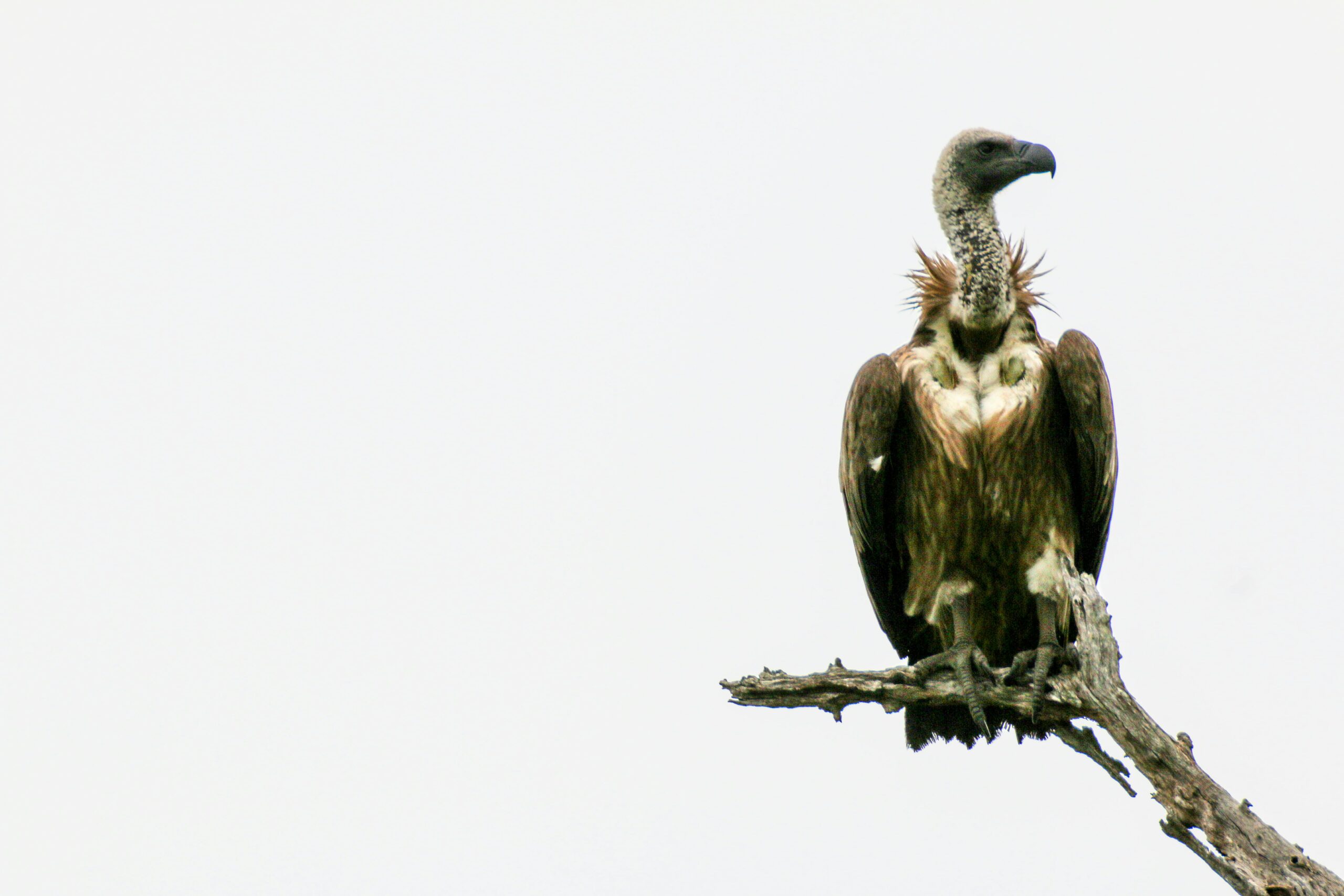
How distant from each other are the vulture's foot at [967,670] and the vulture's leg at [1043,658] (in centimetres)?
15

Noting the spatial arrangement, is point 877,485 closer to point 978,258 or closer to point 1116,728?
point 978,258

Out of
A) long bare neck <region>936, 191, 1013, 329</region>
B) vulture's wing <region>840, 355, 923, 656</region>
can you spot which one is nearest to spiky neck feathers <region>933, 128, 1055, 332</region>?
long bare neck <region>936, 191, 1013, 329</region>

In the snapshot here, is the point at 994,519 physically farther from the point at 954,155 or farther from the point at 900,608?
the point at 954,155

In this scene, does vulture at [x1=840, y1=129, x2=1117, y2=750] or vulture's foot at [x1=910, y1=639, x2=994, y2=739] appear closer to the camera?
vulture's foot at [x1=910, y1=639, x2=994, y2=739]

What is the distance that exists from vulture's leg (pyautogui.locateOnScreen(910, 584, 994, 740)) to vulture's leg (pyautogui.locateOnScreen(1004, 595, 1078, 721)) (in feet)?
0.50

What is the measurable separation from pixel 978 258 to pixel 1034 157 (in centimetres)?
63

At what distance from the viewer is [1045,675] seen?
662cm

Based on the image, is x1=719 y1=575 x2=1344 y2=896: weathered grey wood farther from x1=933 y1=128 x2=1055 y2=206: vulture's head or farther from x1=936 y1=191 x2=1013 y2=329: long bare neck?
x1=933 y1=128 x2=1055 y2=206: vulture's head

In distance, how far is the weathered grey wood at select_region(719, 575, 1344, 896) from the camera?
5.27m

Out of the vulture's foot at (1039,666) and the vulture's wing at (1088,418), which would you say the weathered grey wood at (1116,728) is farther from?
the vulture's wing at (1088,418)

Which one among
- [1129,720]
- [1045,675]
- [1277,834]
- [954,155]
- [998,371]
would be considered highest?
[954,155]

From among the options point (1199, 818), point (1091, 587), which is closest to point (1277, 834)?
point (1199, 818)

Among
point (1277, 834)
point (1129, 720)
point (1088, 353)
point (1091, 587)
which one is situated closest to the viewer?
point (1277, 834)

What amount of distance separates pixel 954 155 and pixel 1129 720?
306cm
